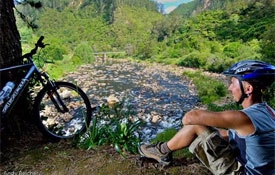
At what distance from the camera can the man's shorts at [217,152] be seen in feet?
6.79

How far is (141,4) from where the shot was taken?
10888 centimetres

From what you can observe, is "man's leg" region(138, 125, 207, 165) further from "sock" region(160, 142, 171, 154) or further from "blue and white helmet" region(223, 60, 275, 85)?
"blue and white helmet" region(223, 60, 275, 85)

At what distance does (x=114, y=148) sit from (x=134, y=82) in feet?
63.5

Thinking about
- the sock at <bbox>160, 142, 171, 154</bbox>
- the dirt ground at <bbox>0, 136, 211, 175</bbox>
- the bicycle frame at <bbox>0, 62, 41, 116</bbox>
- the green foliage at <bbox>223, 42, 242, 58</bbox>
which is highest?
the bicycle frame at <bbox>0, 62, 41, 116</bbox>

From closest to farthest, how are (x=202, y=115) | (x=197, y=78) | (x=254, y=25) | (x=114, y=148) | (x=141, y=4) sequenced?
1. (x=202, y=115)
2. (x=114, y=148)
3. (x=197, y=78)
4. (x=254, y=25)
5. (x=141, y=4)

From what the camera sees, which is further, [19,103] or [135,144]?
[19,103]

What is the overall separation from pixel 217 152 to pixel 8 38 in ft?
7.53

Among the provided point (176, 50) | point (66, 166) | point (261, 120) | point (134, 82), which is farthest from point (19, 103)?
point (176, 50)

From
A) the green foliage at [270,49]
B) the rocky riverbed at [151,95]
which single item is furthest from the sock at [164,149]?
the green foliage at [270,49]

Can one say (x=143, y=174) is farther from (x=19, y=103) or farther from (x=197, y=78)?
(x=197, y=78)

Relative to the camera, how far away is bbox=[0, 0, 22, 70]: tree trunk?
2.96 metres

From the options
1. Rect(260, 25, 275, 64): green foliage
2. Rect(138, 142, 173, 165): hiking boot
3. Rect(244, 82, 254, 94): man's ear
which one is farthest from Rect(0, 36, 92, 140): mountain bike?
Rect(260, 25, 275, 64): green foliage

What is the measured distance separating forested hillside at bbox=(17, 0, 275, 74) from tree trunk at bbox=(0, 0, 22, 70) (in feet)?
17.1

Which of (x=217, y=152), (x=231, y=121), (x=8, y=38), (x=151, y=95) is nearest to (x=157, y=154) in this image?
(x=217, y=152)
